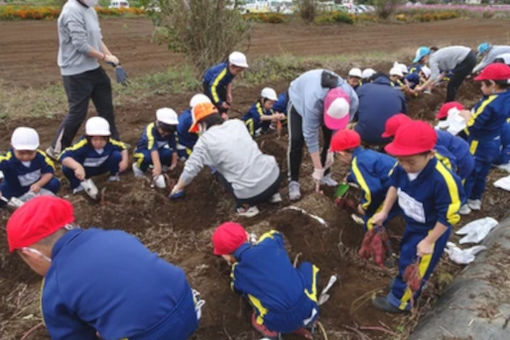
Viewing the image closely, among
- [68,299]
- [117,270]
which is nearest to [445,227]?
[117,270]

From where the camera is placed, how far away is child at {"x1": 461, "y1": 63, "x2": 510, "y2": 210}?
12.8 feet

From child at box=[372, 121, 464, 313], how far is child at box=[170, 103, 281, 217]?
1283 mm

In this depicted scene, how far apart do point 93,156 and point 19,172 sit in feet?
2.34

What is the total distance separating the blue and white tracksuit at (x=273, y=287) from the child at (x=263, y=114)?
3.61 m

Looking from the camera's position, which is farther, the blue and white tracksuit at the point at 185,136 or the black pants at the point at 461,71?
the black pants at the point at 461,71

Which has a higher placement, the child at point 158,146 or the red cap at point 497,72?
the red cap at point 497,72

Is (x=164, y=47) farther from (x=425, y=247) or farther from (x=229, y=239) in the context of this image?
(x=425, y=247)

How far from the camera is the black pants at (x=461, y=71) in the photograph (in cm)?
661

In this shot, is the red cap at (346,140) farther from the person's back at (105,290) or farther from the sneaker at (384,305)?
the person's back at (105,290)

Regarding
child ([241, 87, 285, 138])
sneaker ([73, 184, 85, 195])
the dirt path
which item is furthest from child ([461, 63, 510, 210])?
the dirt path

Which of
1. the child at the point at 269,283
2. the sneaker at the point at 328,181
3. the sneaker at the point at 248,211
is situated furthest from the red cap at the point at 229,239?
the sneaker at the point at 328,181

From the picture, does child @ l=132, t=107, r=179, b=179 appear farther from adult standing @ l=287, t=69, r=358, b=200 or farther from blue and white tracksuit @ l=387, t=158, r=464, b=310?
blue and white tracksuit @ l=387, t=158, r=464, b=310

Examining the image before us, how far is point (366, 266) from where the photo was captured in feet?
10.9

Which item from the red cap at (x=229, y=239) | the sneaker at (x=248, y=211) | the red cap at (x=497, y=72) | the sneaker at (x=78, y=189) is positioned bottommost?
the sneaker at (x=248, y=211)
